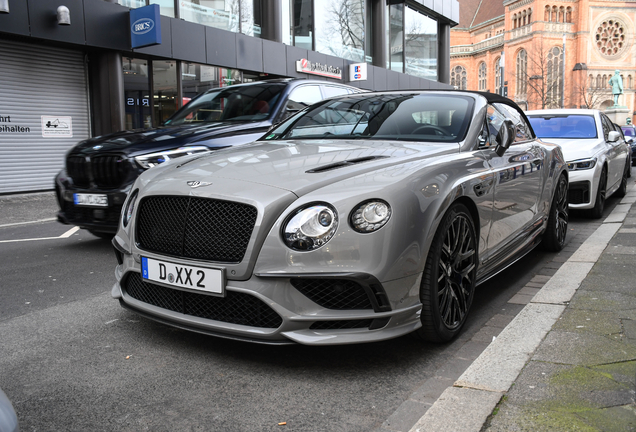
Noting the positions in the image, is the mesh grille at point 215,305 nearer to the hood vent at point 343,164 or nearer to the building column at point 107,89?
the hood vent at point 343,164

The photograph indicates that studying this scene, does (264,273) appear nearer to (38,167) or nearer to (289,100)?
(289,100)

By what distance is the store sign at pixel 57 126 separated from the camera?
13.8 m

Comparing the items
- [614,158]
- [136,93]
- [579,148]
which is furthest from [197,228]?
[136,93]

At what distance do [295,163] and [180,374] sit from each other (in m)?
1.25

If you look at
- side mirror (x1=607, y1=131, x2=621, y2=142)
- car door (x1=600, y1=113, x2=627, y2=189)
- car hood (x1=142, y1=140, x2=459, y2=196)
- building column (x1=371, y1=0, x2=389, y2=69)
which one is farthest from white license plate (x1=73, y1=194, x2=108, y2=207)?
building column (x1=371, y1=0, x2=389, y2=69)

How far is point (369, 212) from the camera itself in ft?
9.04

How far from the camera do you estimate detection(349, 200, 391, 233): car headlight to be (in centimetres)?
272

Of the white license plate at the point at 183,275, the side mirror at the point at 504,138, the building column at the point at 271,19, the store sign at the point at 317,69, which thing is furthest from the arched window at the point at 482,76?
the white license plate at the point at 183,275

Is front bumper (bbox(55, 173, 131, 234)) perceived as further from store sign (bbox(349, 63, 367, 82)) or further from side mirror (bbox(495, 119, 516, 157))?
store sign (bbox(349, 63, 367, 82))

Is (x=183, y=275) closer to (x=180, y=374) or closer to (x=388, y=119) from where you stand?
(x=180, y=374)

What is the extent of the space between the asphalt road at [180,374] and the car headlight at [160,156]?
1547 mm

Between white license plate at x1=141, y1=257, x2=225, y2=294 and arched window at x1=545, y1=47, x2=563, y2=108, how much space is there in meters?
75.1

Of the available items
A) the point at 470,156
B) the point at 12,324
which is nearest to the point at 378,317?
the point at 470,156

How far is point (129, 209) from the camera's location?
347cm
